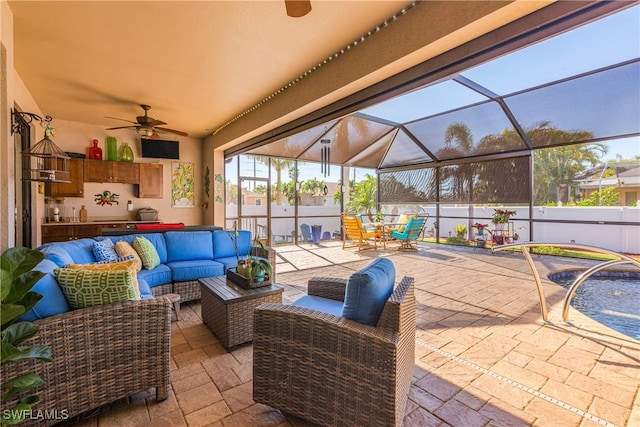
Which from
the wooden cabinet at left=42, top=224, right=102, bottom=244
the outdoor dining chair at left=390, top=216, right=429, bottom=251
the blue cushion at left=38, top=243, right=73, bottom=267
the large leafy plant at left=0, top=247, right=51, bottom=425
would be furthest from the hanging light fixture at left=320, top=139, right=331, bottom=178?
the large leafy plant at left=0, top=247, right=51, bottom=425

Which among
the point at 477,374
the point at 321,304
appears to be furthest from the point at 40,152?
the point at 477,374

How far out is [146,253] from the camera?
331 cm

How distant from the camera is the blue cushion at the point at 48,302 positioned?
1.51m

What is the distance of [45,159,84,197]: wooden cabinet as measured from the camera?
17.5ft

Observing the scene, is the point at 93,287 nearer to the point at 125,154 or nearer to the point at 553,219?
the point at 125,154

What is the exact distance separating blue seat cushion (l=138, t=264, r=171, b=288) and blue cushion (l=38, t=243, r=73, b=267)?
70cm

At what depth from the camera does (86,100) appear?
14.5ft

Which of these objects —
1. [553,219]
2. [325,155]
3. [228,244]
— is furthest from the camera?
[325,155]

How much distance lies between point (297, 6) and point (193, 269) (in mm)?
2892

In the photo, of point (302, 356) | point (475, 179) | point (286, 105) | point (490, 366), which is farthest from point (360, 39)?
point (475, 179)

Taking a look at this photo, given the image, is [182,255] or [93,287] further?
[182,255]

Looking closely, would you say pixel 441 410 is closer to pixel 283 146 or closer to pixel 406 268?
pixel 406 268

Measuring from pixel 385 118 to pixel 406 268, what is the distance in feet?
11.8

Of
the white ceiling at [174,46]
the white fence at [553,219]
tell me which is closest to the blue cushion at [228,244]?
the white ceiling at [174,46]
